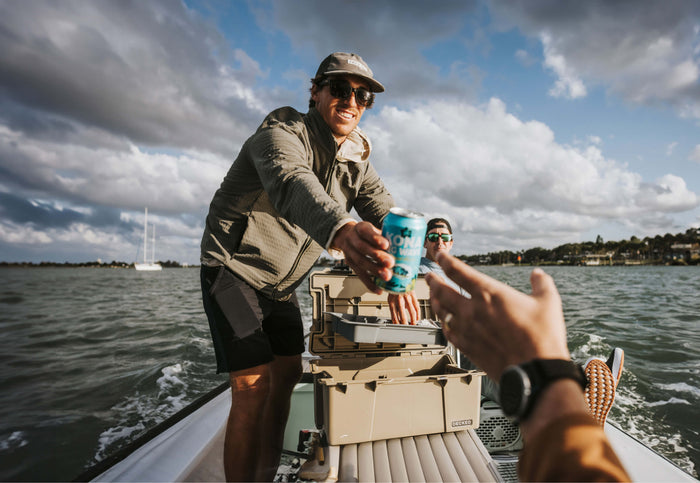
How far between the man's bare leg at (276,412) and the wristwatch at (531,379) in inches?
74.3

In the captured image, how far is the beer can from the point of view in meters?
1.13

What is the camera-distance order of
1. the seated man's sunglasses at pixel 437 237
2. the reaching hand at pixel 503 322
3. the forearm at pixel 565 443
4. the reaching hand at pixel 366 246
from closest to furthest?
the forearm at pixel 565 443, the reaching hand at pixel 503 322, the reaching hand at pixel 366 246, the seated man's sunglasses at pixel 437 237

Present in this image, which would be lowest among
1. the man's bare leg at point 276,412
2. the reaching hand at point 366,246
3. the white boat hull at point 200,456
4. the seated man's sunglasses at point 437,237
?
the white boat hull at point 200,456

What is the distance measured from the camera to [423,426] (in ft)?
6.43

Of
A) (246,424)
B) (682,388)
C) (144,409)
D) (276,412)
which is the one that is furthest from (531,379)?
(682,388)

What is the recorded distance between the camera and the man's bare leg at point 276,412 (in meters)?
2.15

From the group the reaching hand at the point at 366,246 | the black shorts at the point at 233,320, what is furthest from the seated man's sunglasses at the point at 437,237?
the reaching hand at the point at 366,246

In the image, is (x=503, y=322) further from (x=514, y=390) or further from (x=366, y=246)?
(x=366, y=246)

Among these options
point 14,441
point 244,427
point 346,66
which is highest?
point 346,66

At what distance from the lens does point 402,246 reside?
1135mm

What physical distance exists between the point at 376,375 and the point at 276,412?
70 cm

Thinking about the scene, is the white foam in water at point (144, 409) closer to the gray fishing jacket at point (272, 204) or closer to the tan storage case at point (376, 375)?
the tan storage case at point (376, 375)

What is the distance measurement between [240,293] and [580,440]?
66.2 inches

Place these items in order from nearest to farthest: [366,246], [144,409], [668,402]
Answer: [366,246]
[668,402]
[144,409]
